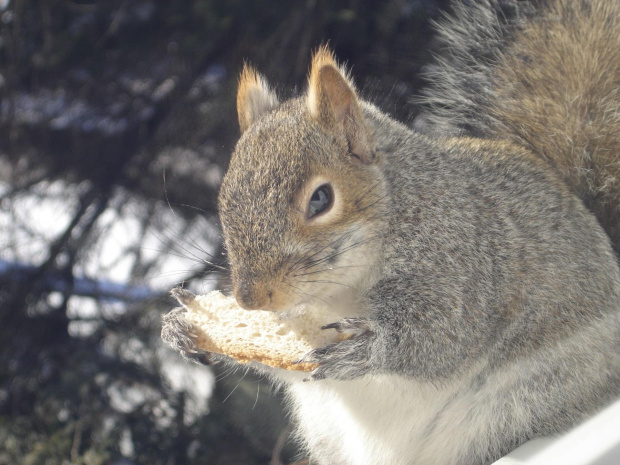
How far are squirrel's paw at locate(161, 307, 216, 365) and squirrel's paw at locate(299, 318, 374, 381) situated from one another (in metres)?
0.16

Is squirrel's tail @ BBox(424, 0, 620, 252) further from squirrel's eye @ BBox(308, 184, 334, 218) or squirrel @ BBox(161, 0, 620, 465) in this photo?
squirrel's eye @ BBox(308, 184, 334, 218)

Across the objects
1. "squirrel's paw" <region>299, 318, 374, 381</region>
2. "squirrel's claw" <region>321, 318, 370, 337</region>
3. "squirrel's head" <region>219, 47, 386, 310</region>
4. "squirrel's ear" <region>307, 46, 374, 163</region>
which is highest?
"squirrel's ear" <region>307, 46, 374, 163</region>

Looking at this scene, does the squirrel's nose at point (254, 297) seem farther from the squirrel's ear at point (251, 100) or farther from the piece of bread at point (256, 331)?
the squirrel's ear at point (251, 100)

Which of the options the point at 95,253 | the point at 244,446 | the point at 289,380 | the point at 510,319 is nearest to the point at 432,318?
the point at 510,319

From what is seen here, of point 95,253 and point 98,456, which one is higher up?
point 95,253

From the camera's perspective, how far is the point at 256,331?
750mm

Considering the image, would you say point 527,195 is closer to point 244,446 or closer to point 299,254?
point 299,254

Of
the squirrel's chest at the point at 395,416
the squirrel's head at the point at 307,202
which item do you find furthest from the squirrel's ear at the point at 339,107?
the squirrel's chest at the point at 395,416

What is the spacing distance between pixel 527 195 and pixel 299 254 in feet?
1.14

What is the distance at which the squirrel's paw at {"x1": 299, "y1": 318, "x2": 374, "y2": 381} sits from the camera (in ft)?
2.16

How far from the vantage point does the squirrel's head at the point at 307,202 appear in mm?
679

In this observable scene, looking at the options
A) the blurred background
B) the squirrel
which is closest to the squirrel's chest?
the squirrel

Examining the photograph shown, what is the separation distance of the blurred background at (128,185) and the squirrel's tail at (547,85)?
0.21m

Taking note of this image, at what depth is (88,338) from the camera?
1.41 metres
